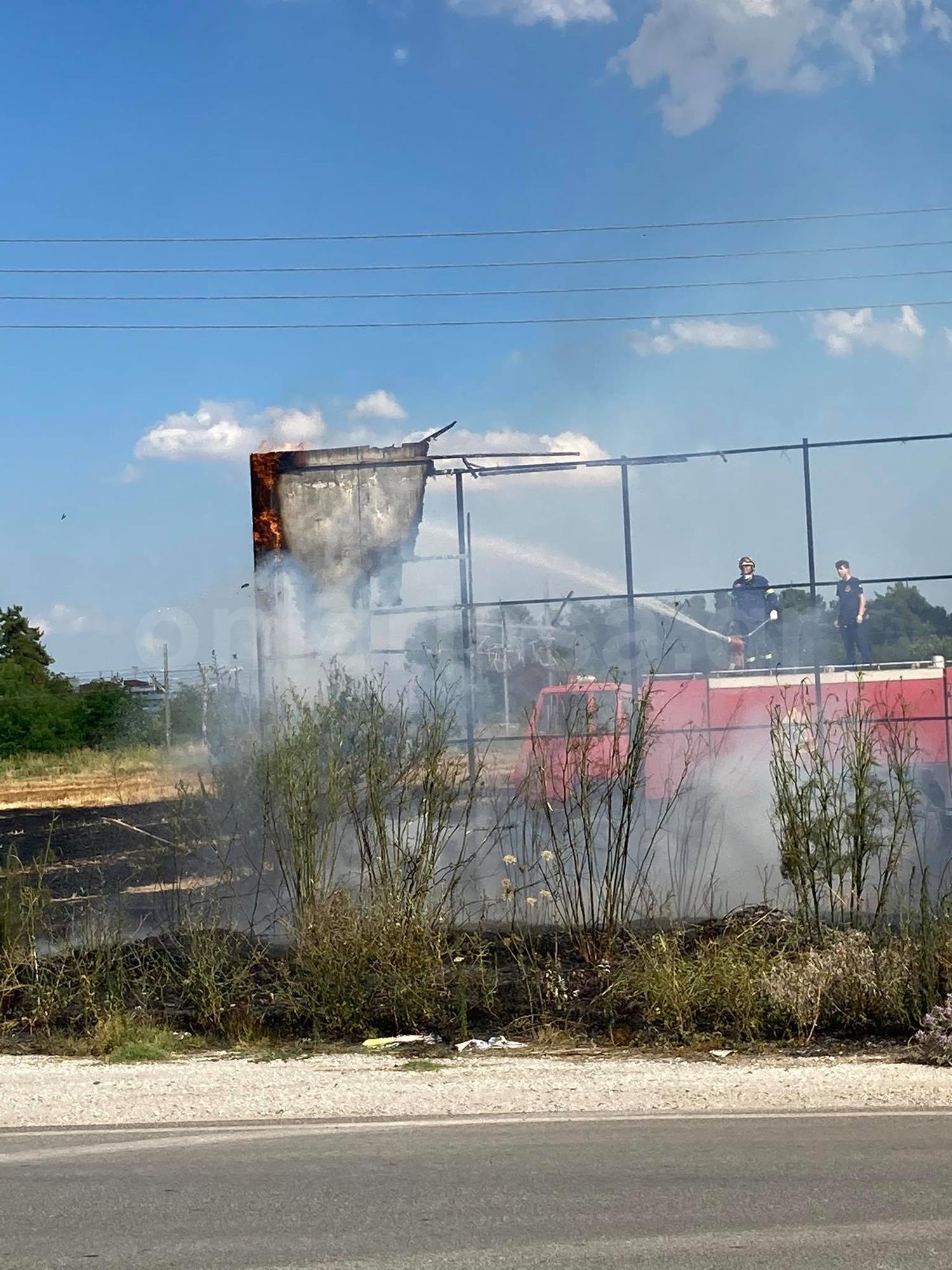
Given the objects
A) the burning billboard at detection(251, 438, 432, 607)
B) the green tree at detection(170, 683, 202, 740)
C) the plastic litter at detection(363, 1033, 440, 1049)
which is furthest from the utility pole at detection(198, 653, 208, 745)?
the plastic litter at detection(363, 1033, 440, 1049)

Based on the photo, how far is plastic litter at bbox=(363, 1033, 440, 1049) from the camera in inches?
373

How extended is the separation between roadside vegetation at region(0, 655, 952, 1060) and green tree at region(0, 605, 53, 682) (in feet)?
159

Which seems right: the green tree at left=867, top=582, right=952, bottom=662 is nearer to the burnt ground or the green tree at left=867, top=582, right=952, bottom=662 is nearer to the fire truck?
the fire truck

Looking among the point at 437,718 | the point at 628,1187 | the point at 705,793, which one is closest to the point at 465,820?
the point at 437,718

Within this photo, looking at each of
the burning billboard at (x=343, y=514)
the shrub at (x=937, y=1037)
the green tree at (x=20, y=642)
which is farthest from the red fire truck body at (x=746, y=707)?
the green tree at (x=20, y=642)

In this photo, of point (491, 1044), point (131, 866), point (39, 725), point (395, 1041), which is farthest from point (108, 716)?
point (491, 1044)

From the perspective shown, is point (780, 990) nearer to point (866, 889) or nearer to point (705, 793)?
point (866, 889)

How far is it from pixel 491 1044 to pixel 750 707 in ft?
21.3

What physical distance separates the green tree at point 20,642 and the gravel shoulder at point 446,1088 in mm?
51548

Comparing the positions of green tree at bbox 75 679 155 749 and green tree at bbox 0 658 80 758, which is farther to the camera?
green tree at bbox 0 658 80 758

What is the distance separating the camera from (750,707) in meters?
14.9

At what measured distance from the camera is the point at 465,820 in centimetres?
1141

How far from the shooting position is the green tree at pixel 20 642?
59625 mm

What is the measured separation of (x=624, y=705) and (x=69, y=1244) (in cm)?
960
